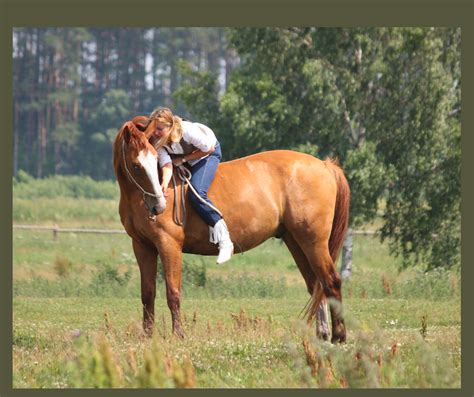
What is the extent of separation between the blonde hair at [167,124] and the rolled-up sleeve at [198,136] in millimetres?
104

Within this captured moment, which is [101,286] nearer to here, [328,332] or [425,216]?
[425,216]

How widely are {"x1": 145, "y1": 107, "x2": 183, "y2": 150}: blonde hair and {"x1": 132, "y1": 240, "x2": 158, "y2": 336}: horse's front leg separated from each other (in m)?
1.16

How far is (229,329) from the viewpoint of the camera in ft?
39.2

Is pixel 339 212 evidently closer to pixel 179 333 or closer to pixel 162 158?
pixel 162 158

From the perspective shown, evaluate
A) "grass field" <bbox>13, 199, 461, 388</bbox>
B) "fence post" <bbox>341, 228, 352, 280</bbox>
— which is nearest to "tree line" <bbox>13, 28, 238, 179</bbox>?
"grass field" <bbox>13, 199, 461, 388</bbox>

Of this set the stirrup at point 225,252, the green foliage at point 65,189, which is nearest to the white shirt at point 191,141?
the stirrup at point 225,252

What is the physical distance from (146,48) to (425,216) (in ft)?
164

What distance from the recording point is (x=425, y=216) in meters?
22.5

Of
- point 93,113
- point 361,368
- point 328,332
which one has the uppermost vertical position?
point 361,368

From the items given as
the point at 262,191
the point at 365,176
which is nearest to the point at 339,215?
the point at 262,191

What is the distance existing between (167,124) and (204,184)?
86cm

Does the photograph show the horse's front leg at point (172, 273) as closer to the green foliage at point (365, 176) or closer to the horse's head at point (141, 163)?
the horse's head at point (141, 163)

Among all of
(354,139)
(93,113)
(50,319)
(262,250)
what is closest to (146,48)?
(93,113)

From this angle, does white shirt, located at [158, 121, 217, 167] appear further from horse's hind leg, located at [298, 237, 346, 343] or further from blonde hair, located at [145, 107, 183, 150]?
horse's hind leg, located at [298, 237, 346, 343]
